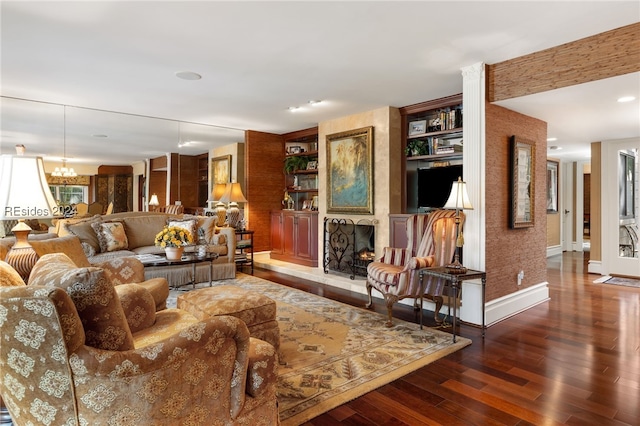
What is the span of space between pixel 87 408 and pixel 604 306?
517 cm

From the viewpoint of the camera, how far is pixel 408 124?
18.2ft

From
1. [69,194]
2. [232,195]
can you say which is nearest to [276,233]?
[232,195]

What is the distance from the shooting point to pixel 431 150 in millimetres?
5289

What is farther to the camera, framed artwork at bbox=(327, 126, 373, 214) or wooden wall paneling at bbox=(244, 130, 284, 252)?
wooden wall paneling at bbox=(244, 130, 284, 252)

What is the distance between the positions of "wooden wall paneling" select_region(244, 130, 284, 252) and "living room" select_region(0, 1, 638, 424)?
0.02 meters

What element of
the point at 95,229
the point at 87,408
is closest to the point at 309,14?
the point at 87,408

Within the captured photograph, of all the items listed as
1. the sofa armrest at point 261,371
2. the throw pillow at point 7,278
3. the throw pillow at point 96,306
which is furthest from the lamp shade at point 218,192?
the throw pillow at point 96,306

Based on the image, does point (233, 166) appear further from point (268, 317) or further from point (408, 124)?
point (268, 317)

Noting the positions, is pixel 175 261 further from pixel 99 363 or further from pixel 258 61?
pixel 99 363

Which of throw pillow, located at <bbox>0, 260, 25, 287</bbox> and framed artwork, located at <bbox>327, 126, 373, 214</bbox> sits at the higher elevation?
framed artwork, located at <bbox>327, 126, 373, 214</bbox>

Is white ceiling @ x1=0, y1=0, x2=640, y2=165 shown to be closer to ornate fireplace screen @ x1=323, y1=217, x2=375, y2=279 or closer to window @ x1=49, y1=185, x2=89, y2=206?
window @ x1=49, y1=185, x2=89, y2=206

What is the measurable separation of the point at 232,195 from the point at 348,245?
2155mm

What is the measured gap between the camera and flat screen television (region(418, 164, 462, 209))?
4953 mm

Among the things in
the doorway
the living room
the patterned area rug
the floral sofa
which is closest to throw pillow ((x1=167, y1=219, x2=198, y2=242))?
the floral sofa
